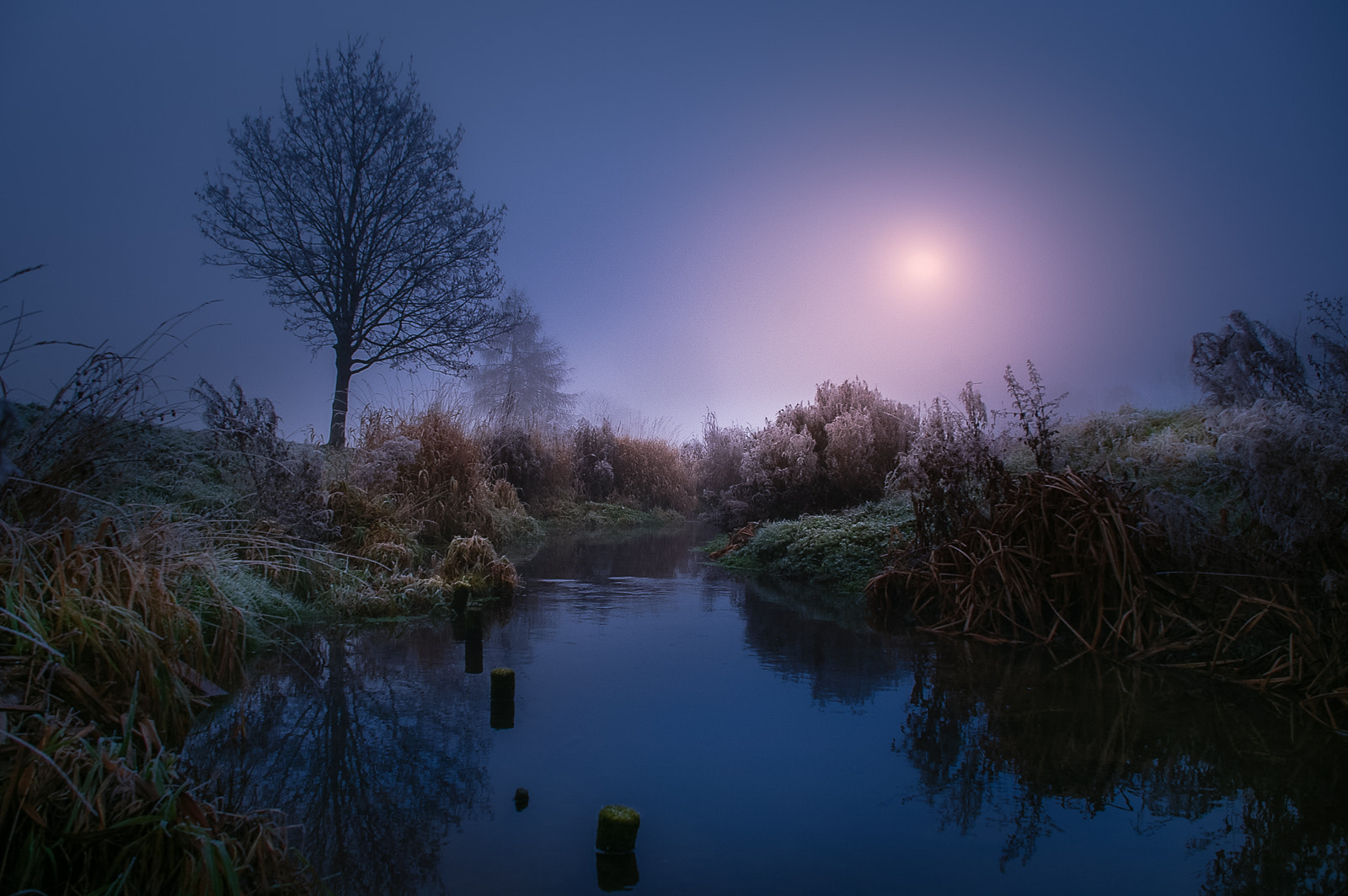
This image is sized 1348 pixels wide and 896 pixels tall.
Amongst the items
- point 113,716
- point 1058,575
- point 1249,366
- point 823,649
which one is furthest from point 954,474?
point 113,716

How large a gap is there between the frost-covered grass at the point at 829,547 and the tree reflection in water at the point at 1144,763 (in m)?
2.71

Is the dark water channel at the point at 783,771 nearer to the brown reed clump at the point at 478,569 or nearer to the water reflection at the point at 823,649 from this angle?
the water reflection at the point at 823,649

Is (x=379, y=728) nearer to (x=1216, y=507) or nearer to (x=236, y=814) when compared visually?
(x=236, y=814)

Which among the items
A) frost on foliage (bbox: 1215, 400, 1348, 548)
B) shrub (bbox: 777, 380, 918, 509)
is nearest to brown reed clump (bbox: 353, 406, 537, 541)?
shrub (bbox: 777, 380, 918, 509)

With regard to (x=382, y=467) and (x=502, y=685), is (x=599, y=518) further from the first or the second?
(x=502, y=685)

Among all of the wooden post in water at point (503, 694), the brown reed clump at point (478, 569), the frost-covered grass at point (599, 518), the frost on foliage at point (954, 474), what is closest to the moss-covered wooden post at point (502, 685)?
the wooden post in water at point (503, 694)

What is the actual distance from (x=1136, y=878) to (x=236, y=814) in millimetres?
2414

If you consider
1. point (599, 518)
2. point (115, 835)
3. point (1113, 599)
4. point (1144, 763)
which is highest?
point (599, 518)

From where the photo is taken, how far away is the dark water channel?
6.71 feet

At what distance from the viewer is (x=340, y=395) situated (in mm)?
14930

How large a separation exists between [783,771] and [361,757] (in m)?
1.55

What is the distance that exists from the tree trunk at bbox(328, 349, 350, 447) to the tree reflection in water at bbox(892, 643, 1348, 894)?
1247 centimetres

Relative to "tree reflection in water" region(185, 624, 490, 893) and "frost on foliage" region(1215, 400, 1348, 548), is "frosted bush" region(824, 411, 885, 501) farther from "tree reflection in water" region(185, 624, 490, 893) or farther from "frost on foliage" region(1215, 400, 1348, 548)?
"tree reflection in water" region(185, 624, 490, 893)

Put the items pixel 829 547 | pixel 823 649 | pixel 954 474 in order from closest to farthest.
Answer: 1. pixel 823 649
2. pixel 954 474
3. pixel 829 547
